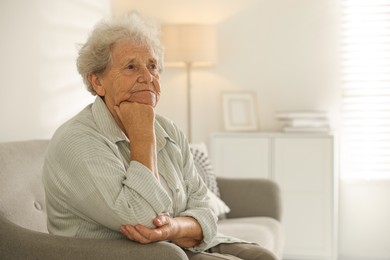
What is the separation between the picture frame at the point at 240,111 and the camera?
15.3ft

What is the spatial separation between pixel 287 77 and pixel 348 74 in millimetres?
394

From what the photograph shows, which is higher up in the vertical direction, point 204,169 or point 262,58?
point 262,58

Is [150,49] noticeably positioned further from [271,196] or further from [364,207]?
[364,207]

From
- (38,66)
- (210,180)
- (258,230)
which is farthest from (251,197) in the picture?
(38,66)

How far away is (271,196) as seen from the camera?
335 centimetres

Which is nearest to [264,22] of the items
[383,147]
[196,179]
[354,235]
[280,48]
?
[280,48]

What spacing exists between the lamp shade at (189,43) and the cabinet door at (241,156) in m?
0.53

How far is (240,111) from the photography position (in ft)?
15.4

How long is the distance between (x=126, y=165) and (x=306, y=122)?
7.98 feet

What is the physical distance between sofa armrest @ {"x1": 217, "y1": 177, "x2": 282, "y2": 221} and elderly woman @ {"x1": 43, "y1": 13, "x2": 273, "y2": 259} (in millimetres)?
992

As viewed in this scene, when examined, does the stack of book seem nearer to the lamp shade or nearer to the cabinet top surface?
the cabinet top surface

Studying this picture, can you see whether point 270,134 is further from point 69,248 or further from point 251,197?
point 69,248

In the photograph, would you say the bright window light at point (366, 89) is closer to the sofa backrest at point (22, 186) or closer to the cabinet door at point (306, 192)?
the cabinet door at point (306, 192)

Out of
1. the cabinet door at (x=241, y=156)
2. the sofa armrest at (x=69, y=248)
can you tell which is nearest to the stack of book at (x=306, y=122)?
the cabinet door at (x=241, y=156)
